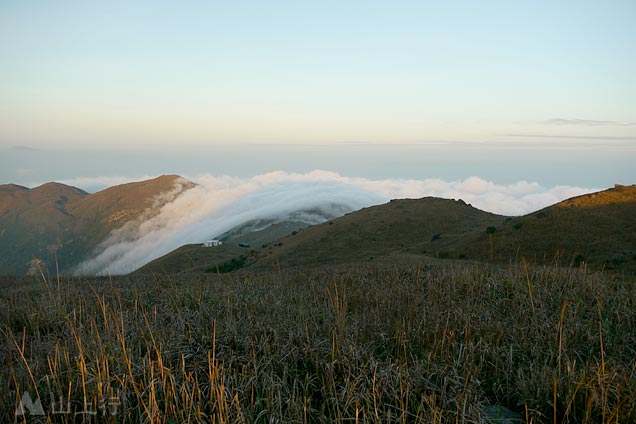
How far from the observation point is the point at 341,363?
16.2ft

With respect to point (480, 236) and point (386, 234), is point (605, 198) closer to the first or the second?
point (480, 236)

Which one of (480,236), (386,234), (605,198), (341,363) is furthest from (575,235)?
(341,363)

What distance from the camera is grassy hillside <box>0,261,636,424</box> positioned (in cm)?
417

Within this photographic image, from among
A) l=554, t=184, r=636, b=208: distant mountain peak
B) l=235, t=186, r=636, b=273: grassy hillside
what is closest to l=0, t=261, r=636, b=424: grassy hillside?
l=235, t=186, r=636, b=273: grassy hillside

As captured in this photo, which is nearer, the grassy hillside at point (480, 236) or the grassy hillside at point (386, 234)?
the grassy hillside at point (480, 236)

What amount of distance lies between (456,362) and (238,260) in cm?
4097

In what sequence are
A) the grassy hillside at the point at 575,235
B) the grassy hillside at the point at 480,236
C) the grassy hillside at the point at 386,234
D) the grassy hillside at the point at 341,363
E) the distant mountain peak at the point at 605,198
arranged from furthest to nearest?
the grassy hillside at the point at 386,234 < the distant mountain peak at the point at 605,198 < the grassy hillside at the point at 480,236 < the grassy hillside at the point at 575,235 < the grassy hillside at the point at 341,363

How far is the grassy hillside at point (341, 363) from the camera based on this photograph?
4.17 meters

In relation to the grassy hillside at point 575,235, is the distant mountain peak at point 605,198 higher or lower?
higher

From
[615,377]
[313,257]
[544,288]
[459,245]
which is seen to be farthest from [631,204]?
[615,377]

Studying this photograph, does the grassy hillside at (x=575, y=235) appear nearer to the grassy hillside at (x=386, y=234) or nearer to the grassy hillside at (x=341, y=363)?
the grassy hillside at (x=386, y=234)

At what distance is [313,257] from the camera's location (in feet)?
125

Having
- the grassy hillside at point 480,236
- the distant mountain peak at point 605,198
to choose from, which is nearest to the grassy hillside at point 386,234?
the grassy hillside at point 480,236

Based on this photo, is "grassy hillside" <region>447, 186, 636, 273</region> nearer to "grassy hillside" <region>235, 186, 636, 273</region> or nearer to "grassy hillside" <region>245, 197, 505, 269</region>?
"grassy hillside" <region>235, 186, 636, 273</region>
